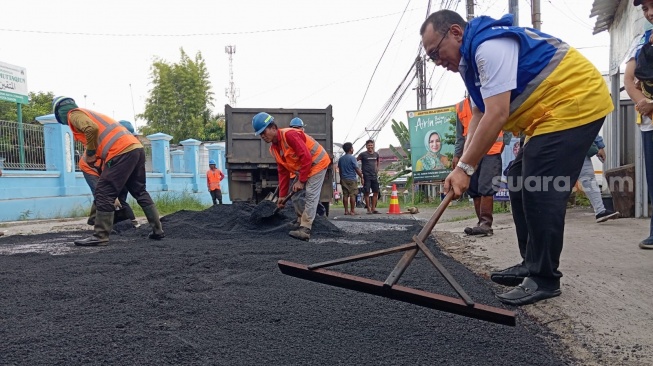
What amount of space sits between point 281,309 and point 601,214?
4.84 m

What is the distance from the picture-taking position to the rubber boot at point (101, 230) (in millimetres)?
5457

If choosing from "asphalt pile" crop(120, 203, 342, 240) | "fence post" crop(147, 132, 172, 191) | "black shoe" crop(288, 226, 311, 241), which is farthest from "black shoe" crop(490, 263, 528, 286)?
"fence post" crop(147, 132, 172, 191)

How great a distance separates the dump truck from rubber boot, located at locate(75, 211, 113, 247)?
14.2 feet

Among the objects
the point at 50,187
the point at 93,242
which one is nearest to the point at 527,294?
the point at 93,242

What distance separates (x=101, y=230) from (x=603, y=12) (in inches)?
323

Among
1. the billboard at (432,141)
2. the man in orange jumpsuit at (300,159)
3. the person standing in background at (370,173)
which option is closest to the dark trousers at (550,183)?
the man in orange jumpsuit at (300,159)

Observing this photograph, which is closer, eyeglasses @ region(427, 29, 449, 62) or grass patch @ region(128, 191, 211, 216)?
eyeglasses @ region(427, 29, 449, 62)

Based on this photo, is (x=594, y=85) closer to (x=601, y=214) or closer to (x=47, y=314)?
(x=47, y=314)

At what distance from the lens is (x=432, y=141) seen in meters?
17.1

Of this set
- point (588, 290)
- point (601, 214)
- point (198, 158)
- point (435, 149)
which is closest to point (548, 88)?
point (588, 290)

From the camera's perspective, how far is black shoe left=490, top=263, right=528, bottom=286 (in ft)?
9.88

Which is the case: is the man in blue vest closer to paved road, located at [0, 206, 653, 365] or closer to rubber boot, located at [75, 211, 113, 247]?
paved road, located at [0, 206, 653, 365]

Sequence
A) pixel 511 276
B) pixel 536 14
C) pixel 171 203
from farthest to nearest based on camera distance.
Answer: pixel 171 203 < pixel 536 14 < pixel 511 276

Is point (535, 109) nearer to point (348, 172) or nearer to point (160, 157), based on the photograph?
point (348, 172)
